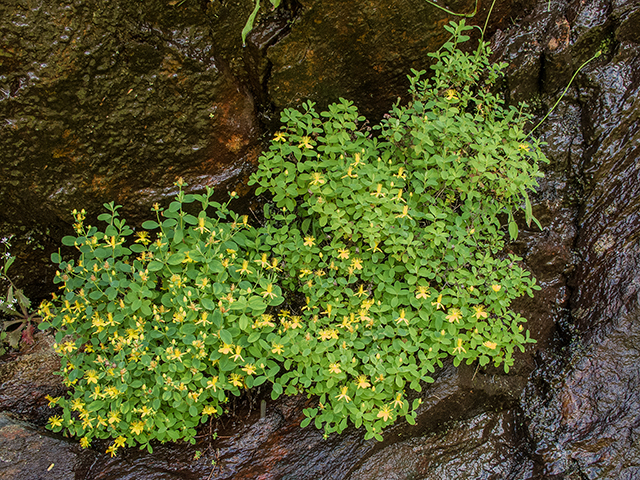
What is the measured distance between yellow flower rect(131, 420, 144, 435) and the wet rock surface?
1.16ft

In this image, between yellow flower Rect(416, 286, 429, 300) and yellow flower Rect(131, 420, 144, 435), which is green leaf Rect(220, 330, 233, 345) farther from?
yellow flower Rect(416, 286, 429, 300)

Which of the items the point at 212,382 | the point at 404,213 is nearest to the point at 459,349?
the point at 404,213

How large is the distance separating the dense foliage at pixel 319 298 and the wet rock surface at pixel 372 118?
0.40m

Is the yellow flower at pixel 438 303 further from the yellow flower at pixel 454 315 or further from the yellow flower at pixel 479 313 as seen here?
the yellow flower at pixel 479 313

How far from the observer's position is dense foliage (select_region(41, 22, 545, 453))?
2.51m

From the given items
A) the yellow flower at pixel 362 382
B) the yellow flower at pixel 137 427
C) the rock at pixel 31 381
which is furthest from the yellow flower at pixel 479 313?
the rock at pixel 31 381

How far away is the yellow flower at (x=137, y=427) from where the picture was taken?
252 cm

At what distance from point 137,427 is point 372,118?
8.65 ft

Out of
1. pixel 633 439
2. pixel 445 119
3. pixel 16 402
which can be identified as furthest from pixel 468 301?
pixel 16 402

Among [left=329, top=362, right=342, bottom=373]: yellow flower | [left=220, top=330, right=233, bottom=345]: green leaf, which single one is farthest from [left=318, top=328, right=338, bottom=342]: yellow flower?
[left=220, top=330, right=233, bottom=345]: green leaf

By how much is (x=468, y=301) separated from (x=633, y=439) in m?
1.36

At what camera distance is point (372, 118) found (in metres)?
3.55

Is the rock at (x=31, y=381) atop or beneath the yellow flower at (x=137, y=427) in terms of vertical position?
atop

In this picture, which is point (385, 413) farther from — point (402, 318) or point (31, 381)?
point (31, 381)
